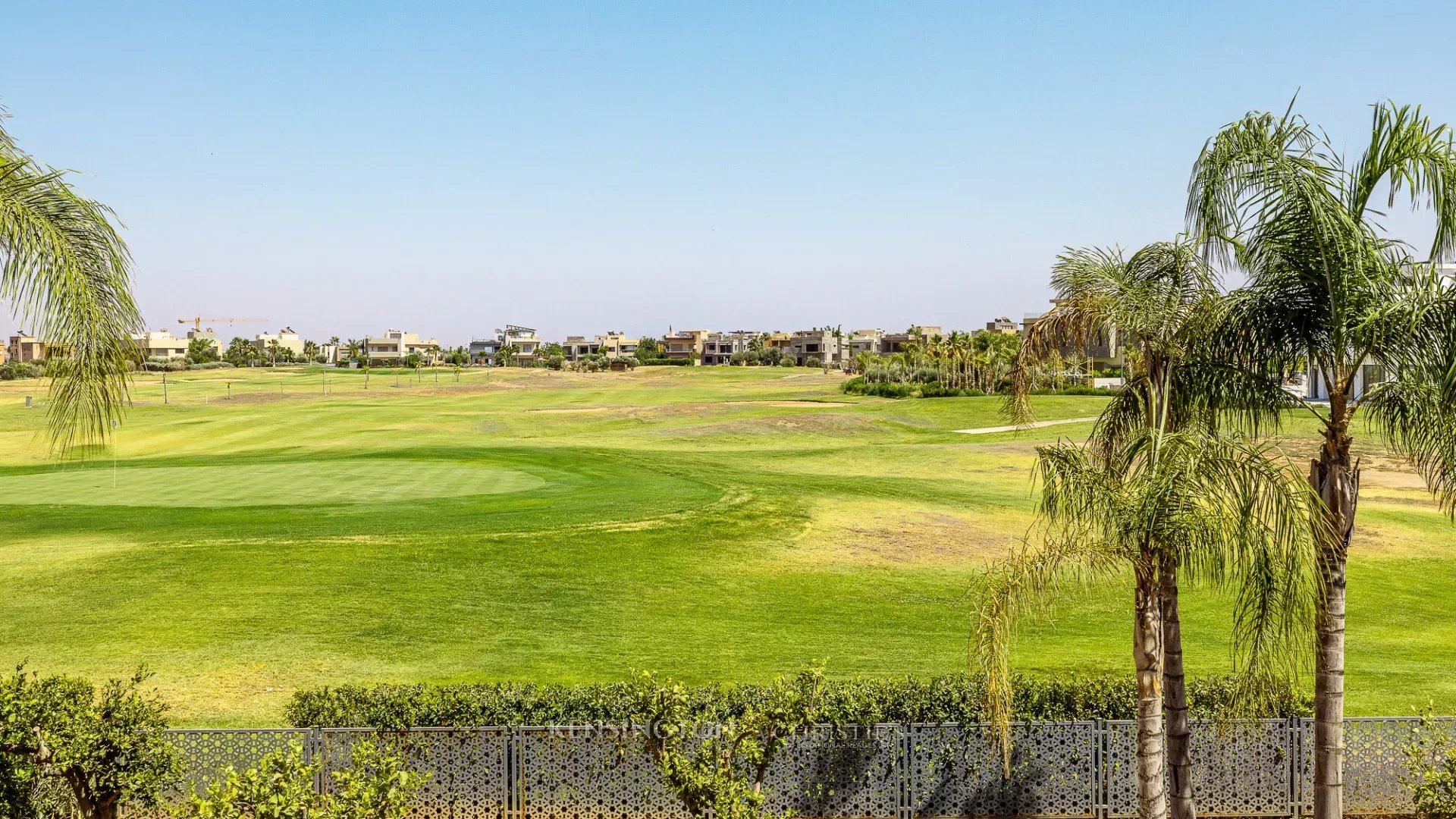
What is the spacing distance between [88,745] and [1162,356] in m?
12.0

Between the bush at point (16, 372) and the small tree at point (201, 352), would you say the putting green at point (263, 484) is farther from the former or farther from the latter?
the small tree at point (201, 352)

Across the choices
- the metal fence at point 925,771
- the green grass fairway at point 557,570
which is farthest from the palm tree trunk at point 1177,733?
the green grass fairway at point 557,570

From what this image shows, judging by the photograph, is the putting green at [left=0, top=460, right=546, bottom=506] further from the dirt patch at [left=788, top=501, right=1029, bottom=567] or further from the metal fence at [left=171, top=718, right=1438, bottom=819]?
the metal fence at [left=171, top=718, right=1438, bottom=819]

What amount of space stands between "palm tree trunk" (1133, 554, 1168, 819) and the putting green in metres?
28.8

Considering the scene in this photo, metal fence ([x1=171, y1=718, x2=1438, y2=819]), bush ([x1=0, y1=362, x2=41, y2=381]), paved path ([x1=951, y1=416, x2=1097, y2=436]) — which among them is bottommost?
metal fence ([x1=171, y1=718, x2=1438, y2=819])

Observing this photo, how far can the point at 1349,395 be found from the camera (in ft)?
35.4

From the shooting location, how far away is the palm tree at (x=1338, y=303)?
411 inches

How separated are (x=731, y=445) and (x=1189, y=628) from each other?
122 ft

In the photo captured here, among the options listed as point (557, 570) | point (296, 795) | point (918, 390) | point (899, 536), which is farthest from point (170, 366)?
point (296, 795)

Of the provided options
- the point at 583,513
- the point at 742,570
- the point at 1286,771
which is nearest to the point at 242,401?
the point at 583,513

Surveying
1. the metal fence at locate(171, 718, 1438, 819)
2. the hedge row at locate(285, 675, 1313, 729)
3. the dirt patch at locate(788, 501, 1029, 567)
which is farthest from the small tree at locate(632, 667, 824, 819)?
the dirt patch at locate(788, 501, 1029, 567)

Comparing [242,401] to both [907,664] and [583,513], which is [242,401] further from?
[907,664]

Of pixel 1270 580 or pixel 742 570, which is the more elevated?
pixel 1270 580

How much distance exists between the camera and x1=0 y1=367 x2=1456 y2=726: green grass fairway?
18.8 meters
